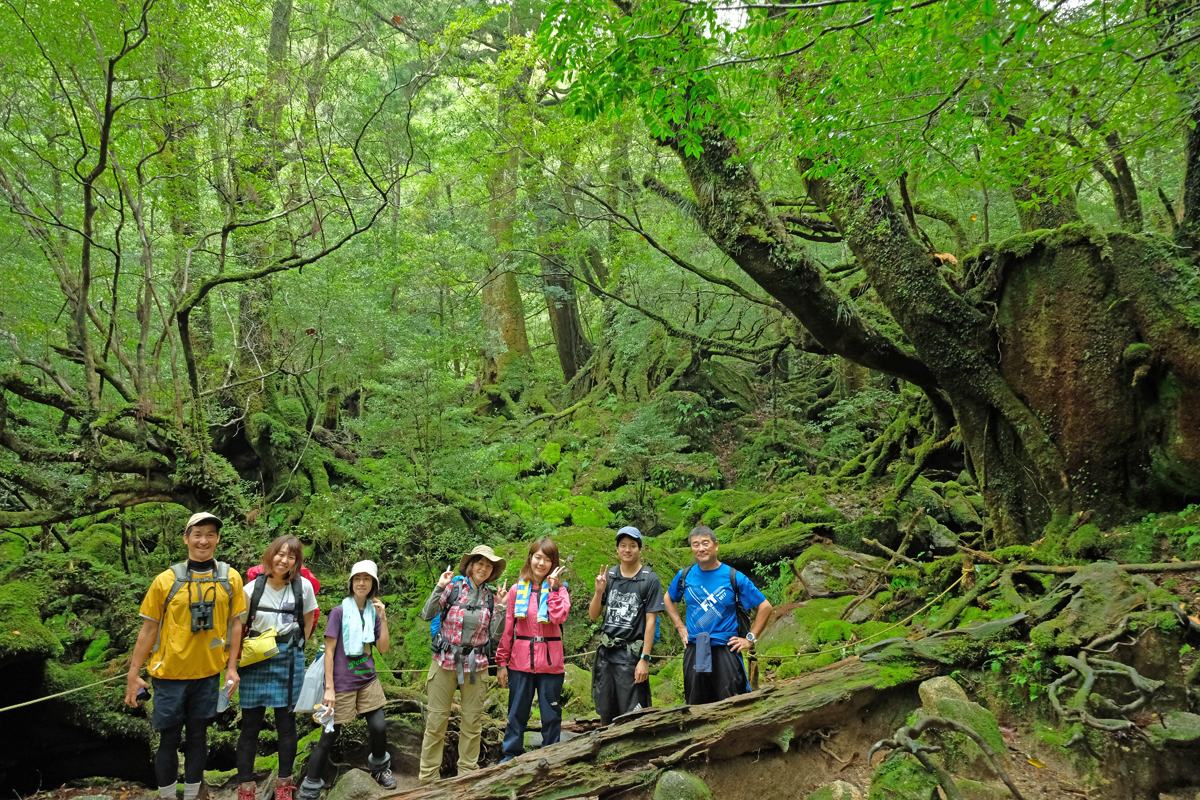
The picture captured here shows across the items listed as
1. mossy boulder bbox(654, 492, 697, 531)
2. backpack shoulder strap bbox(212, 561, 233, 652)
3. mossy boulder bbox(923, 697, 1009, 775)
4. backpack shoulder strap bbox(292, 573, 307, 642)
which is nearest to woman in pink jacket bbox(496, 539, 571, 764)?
backpack shoulder strap bbox(292, 573, 307, 642)

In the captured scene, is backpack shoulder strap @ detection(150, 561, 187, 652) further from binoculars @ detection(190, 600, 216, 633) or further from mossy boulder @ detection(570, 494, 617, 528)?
mossy boulder @ detection(570, 494, 617, 528)

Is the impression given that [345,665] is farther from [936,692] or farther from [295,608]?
[936,692]

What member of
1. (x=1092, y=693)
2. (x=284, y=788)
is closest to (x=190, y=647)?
(x=284, y=788)

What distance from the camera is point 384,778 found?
445 cm

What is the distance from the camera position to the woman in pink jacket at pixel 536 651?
435 centimetres

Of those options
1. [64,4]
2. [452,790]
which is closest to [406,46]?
[64,4]

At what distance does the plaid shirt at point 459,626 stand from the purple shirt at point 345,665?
47 centimetres

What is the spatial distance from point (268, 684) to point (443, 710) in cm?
116

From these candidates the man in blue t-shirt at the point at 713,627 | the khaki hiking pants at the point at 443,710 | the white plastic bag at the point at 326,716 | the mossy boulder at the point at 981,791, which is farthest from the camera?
the khaki hiking pants at the point at 443,710

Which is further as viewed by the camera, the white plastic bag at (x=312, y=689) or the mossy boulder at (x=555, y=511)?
the mossy boulder at (x=555, y=511)

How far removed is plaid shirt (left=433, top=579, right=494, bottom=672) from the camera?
4.32m

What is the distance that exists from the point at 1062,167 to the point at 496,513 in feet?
27.7

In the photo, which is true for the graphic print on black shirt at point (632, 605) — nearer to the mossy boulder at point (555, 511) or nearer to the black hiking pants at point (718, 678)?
the black hiking pants at point (718, 678)

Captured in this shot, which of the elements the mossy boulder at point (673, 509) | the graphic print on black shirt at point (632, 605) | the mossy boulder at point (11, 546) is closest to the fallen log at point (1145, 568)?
the graphic print on black shirt at point (632, 605)
